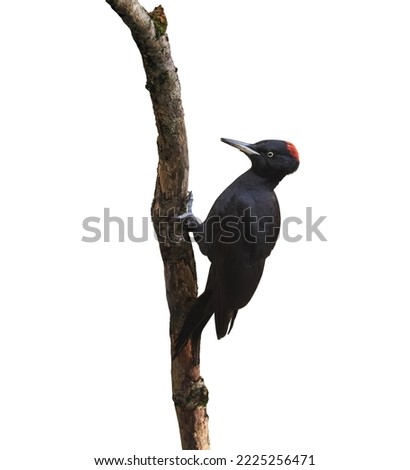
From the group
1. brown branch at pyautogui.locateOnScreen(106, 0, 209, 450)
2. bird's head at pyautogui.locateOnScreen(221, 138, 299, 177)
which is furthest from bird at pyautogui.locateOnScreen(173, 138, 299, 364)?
brown branch at pyautogui.locateOnScreen(106, 0, 209, 450)

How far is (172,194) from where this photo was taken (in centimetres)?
367

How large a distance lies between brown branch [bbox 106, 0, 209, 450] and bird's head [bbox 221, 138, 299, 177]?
0.33m

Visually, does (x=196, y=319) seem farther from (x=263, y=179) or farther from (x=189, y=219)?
(x=263, y=179)

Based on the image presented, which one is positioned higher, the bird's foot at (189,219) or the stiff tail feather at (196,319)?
the bird's foot at (189,219)

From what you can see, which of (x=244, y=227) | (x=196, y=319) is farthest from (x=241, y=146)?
(x=196, y=319)

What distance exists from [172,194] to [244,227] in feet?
1.36

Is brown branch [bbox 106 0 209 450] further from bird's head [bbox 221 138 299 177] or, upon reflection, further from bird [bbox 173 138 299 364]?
bird's head [bbox 221 138 299 177]

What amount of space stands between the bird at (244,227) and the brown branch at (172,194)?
5.6 inches

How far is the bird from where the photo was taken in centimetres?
362

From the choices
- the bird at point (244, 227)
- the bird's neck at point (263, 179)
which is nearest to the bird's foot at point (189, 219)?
the bird at point (244, 227)

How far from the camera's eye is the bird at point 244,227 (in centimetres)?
362

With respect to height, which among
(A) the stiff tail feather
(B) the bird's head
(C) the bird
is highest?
(B) the bird's head

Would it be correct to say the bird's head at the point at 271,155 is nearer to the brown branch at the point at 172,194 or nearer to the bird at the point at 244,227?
the bird at the point at 244,227

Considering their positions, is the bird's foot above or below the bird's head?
below
